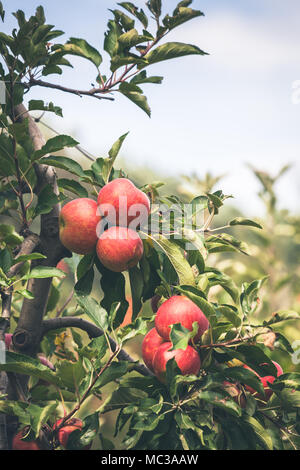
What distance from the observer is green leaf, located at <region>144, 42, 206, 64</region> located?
1.05 metres

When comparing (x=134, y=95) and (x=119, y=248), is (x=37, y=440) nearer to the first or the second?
(x=119, y=248)

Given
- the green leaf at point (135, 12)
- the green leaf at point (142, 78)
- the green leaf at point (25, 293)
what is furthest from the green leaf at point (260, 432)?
the green leaf at point (135, 12)

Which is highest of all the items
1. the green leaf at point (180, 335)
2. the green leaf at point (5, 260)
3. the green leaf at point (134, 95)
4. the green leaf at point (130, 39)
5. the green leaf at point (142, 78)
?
the green leaf at point (130, 39)

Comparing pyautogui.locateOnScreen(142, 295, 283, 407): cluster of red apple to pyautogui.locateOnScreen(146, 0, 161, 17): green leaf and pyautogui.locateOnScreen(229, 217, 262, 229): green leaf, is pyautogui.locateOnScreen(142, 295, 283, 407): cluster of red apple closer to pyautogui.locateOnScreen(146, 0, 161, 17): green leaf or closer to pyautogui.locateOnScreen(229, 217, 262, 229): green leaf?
pyautogui.locateOnScreen(229, 217, 262, 229): green leaf

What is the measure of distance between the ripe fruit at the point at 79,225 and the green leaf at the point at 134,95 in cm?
24

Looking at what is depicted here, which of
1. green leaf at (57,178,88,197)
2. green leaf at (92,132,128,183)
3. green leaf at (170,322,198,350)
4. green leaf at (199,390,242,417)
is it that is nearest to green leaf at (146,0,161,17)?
green leaf at (92,132,128,183)

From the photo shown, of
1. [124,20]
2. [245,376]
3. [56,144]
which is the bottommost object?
[245,376]

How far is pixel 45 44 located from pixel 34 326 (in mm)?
606

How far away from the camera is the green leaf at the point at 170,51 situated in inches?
41.4

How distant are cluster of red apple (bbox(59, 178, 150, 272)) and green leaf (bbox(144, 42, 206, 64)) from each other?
Result: 10.5 inches

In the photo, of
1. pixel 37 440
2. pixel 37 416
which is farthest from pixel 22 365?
pixel 37 440

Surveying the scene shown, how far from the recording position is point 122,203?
103cm

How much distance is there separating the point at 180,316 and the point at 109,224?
0.25 m

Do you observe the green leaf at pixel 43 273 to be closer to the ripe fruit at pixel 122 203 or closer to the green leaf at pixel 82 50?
the ripe fruit at pixel 122 203
